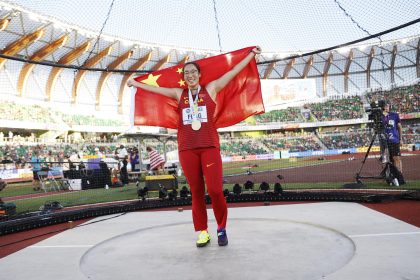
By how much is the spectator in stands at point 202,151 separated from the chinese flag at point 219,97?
0.45 meters

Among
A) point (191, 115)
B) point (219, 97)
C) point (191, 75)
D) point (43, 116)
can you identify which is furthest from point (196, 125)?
point (43, 116)

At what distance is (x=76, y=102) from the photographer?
138ft

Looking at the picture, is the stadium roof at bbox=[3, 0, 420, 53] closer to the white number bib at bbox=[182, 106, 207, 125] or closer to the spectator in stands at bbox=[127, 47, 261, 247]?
the spectator in stands at bbox=[127, 47, 261, 247]

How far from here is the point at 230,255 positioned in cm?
298

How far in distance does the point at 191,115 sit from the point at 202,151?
39 cm

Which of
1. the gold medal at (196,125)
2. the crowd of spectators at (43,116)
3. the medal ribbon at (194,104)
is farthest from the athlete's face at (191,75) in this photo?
the crowd of spectators at (43,116)

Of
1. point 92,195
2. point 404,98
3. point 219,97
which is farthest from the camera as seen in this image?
point 404,98

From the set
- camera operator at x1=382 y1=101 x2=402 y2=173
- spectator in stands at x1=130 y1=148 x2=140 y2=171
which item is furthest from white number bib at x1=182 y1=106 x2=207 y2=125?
spectator in stands at x1=130 y1=148 x2=140 y2=171

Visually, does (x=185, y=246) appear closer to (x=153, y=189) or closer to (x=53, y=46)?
(x=153, y=189)

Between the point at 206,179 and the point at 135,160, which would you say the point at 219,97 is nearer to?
the point at 206,179

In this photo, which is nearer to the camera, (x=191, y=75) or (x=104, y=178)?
(x=191, y=75)

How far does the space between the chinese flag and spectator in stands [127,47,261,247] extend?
1.46 feet

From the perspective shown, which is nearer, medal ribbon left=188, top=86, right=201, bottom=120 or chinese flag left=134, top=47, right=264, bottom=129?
medal ribbon left=188, top=86, right=201, bottom=120

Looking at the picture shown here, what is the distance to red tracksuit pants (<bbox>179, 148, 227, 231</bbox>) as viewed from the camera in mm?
3451
